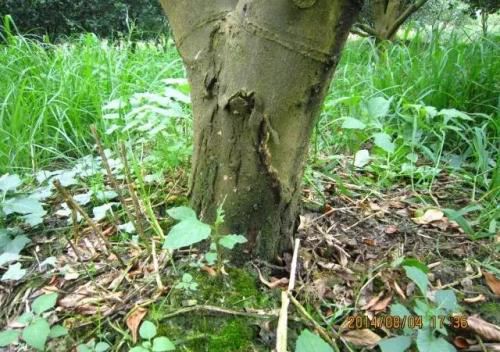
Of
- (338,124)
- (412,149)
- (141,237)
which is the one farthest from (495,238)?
(141,237)

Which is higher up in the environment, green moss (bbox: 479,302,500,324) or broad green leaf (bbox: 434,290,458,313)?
broad green leaf (bbox: 434,290,458,313)

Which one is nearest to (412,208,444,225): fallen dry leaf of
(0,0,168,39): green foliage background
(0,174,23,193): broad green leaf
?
(0,174,23,193): broad green leaf

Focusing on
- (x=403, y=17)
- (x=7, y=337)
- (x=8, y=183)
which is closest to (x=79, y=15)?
(x=403, y=17)

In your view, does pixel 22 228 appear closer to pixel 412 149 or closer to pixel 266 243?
pixel 266 243

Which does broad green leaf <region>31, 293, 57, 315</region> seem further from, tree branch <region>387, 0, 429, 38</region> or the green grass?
tree branch <region>387, 0, 429, 38</region>

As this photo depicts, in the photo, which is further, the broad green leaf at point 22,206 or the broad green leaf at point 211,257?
the broad green leaf at point 22,206

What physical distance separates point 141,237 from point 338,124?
3.62 ft

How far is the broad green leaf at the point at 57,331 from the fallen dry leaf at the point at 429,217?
1.00m

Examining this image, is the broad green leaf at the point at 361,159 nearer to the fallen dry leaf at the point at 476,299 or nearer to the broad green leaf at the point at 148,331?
the fallen dry leaf at the point at 476,299

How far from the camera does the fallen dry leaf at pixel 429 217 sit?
51.9 inches

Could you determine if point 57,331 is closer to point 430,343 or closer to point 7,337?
point 7,337

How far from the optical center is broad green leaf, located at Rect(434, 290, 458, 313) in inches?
34.2

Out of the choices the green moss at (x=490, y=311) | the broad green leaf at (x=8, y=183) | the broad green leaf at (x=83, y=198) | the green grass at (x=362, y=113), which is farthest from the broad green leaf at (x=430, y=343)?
the broad green leaf at (x=8, y=183)

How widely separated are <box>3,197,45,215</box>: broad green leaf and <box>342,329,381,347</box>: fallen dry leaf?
883 millimetres
